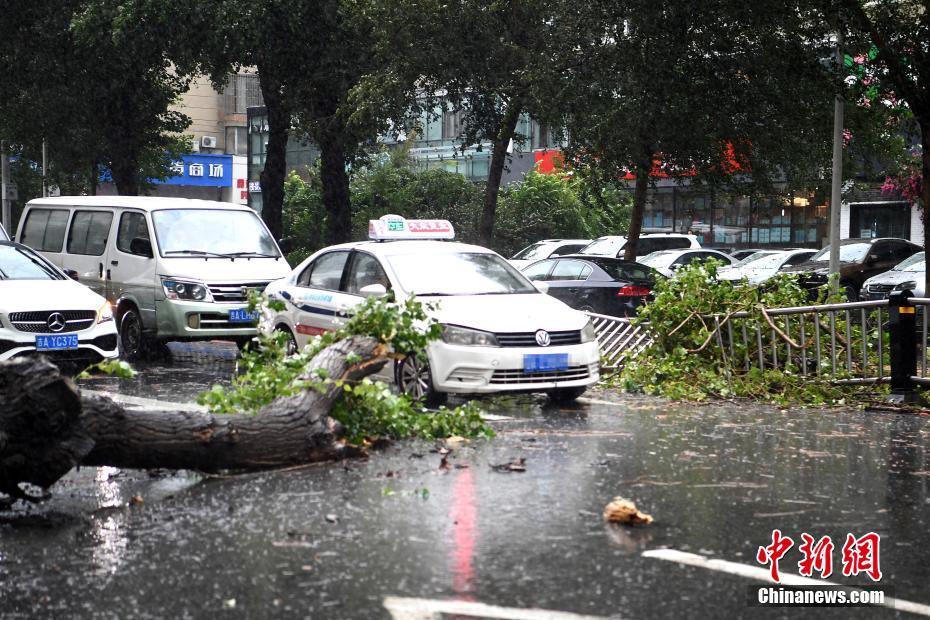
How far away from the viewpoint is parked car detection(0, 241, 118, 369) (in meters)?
13.0

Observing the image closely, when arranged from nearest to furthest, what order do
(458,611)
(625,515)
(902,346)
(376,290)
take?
(458,611)
(625,515)
(376,290)
(902,346)

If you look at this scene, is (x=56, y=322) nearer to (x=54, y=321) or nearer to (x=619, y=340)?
(x=54, y=321)

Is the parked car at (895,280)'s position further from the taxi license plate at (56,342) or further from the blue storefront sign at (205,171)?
the blue storefront sign at (205,171)

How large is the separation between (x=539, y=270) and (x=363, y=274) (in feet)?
30.0

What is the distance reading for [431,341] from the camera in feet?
34.7

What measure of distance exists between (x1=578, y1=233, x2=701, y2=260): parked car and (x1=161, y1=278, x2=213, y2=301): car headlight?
16.4 m

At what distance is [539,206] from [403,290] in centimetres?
3096

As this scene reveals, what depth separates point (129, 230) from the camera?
655 inches

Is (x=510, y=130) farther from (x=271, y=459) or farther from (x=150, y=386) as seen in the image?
(x=271, y=459)

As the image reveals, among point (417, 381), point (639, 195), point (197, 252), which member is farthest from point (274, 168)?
point (417, 381)

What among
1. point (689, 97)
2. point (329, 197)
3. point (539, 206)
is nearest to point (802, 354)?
point (689, 97)

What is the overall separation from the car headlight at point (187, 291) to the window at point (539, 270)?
6.79 metres

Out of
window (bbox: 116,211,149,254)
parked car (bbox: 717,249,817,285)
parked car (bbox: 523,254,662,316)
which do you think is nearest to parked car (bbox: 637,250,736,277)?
parked car (bbox: 717,249,817,285)

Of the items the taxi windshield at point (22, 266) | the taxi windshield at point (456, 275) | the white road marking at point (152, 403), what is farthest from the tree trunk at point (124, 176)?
the taxi windshield at point (456, 275)
